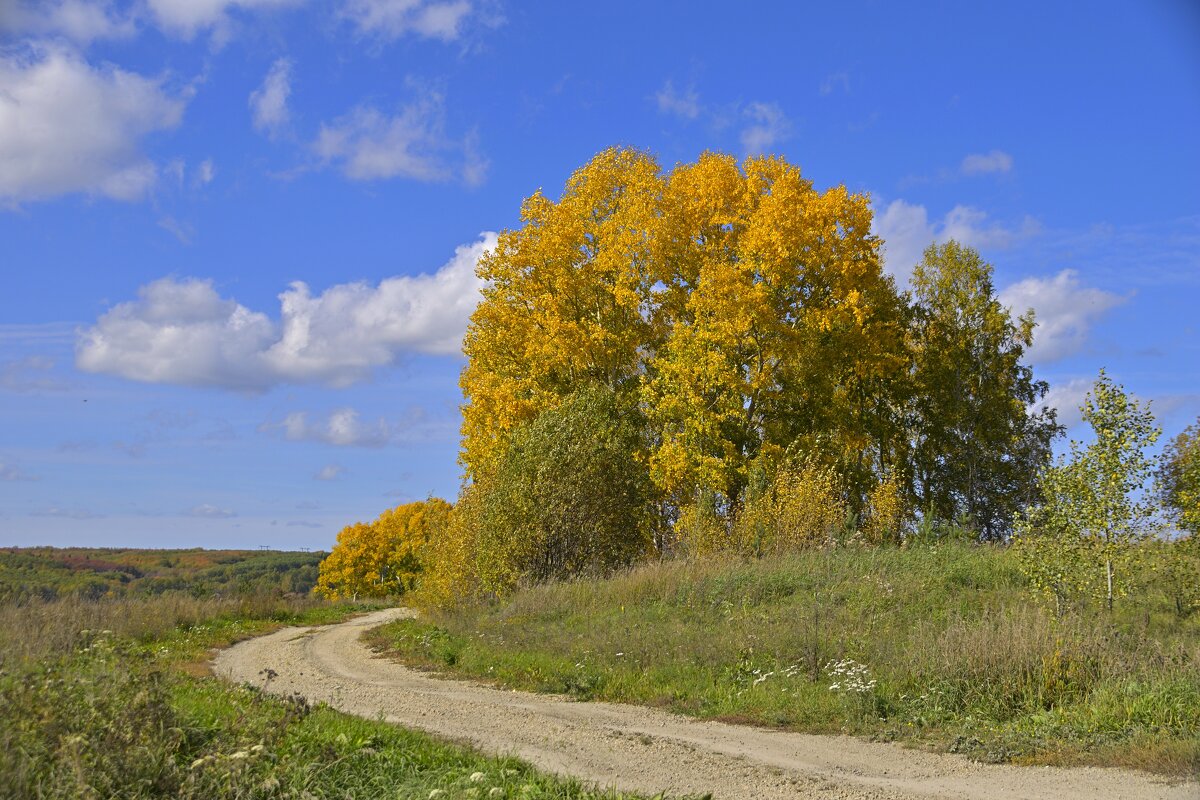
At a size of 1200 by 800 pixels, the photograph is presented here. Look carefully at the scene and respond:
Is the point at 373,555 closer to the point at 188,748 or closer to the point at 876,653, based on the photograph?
the point at 876,653

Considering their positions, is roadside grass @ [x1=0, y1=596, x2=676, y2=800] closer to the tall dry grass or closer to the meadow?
the meadow

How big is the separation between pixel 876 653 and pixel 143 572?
58851mm

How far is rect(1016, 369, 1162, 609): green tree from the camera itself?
43.8 ft

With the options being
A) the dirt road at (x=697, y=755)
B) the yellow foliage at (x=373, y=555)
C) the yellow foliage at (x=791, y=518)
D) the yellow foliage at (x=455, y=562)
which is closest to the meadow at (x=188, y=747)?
the dirt road at (x=697, y=755)

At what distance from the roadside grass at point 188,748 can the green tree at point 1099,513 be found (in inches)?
367

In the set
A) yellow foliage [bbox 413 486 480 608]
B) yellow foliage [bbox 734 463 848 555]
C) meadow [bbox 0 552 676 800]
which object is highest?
yellow foliage [bbox 734 463 848 555]

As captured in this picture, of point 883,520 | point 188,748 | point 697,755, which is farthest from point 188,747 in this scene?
point 883,520

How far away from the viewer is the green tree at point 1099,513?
43.8 feet

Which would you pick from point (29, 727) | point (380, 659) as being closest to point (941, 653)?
point (29, 727)

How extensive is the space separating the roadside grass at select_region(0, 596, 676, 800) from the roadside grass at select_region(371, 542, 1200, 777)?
501 cm

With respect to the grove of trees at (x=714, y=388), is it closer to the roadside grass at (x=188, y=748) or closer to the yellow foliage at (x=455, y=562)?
the yellow foliage at (x=455, y=562)

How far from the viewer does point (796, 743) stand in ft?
34.2

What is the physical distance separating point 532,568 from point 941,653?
14.3 m

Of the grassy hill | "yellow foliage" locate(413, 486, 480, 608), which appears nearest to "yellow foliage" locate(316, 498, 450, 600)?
the grassy hill
